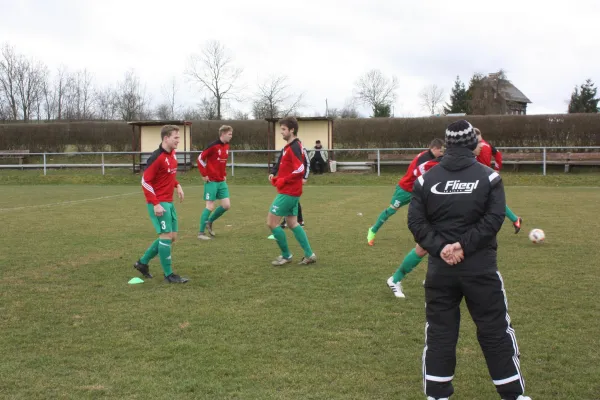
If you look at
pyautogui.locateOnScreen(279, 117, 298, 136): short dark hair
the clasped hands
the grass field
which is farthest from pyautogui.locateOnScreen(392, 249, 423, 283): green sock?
the clasped hands

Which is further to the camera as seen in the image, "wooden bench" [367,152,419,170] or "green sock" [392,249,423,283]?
"wooden bench" [367,152,419,170]

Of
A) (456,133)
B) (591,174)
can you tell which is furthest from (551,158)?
(456,133)

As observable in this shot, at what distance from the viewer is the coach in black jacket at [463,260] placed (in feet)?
11.2

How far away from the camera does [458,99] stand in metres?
48.1

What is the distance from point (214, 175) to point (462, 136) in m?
7.61

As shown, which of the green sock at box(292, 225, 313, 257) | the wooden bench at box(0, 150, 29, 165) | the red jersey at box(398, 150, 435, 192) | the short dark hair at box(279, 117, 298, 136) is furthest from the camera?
the wooden bench at box(0, 150, 29, 165)

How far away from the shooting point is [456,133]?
3547mm

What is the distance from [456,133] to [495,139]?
28.2 m

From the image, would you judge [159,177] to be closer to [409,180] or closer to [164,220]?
[164,220]

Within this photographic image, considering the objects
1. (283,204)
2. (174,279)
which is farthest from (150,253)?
(283,204)

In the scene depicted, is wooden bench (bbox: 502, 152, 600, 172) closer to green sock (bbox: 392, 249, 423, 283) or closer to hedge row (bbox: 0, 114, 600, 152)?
hedge row (bbox: 0, 114, 600, 152)

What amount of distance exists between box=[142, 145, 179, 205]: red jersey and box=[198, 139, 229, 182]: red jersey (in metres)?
3.47

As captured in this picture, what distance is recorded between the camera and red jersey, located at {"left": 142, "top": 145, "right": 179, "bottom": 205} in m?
6.67

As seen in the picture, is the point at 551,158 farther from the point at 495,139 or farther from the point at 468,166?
the point at 468,166
